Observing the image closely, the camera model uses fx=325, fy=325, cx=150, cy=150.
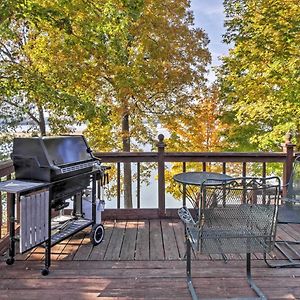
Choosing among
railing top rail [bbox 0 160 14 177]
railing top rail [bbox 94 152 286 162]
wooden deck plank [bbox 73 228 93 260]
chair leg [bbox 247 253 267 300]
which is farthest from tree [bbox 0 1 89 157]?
chair leg [bbox 247 253 267 300]

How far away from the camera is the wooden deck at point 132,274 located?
2446 mm

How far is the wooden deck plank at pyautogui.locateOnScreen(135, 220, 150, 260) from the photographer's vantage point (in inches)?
125

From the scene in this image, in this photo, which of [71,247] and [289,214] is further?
[71,247]

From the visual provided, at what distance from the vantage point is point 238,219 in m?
2.31

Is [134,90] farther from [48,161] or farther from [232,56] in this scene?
[48,161]

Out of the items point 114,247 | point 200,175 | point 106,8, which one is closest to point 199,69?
point 106,8

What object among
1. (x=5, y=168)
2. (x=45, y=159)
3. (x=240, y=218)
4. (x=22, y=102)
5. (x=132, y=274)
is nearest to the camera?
(x=240, y=218)

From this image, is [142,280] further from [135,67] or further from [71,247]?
[135,67]

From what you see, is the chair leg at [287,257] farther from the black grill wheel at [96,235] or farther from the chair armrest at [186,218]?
the black grill wheel at [96,235]

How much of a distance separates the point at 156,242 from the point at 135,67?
17.0 feet

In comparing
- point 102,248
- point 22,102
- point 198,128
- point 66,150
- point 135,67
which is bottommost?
point 102,248

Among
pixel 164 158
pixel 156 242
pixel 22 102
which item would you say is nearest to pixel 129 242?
pixel 156 242

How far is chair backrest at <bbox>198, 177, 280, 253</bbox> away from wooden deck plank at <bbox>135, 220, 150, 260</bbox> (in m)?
1.04

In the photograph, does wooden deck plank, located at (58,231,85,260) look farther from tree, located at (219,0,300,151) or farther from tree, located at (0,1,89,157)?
tree, located at (219,0,300,151)
